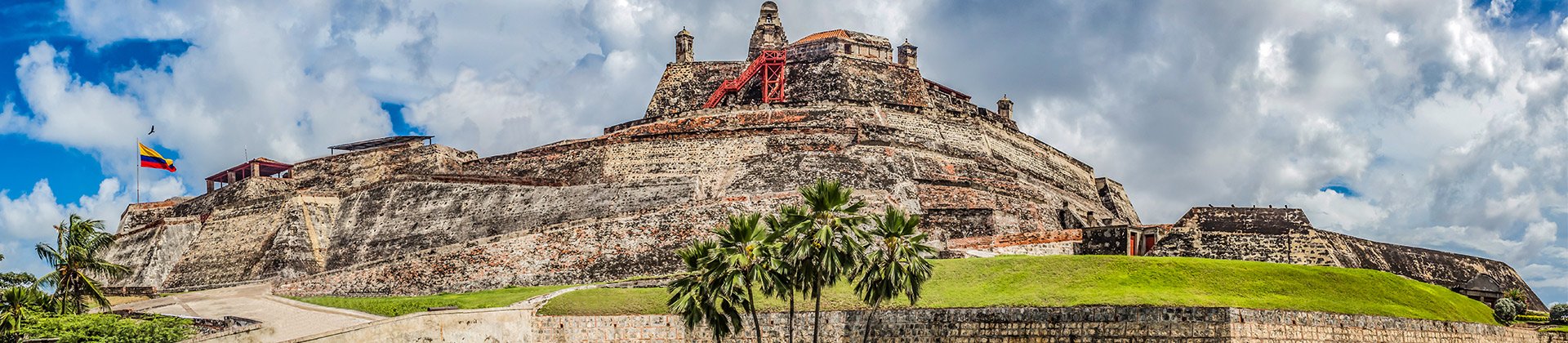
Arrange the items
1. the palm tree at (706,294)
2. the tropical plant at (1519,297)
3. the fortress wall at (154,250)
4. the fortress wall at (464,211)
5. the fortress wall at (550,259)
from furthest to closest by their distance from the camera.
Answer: the fortress wall at (154,250), the fortress wall at (464,211), the fortress wall at (550,259), the tropical plant at (1519,297), the palm tree at (706,294)

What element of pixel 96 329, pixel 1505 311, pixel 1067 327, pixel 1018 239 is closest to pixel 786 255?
pixel 1067 327

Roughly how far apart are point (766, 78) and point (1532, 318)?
100.0 feet

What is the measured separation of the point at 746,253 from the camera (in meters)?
32.9

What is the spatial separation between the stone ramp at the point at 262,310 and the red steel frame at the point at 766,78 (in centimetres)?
2059

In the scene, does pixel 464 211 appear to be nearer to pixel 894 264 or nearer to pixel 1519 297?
pixel 894 264

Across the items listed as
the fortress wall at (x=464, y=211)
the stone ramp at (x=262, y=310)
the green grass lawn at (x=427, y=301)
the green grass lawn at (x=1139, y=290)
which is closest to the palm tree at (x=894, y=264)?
the green grass lawn at (x=1139, y=290)

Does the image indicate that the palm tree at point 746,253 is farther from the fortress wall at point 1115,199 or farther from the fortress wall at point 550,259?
the fortress wall at point 1115,199

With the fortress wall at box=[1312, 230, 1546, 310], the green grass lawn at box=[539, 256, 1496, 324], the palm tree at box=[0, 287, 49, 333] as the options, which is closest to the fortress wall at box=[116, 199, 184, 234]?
the palm tree at box=[0, 287, 49, 333]

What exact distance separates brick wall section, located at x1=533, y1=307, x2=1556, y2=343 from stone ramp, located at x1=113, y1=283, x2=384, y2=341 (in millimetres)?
6307

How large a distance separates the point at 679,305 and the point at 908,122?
2851cm

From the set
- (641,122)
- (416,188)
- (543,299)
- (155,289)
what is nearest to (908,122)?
(641,122)

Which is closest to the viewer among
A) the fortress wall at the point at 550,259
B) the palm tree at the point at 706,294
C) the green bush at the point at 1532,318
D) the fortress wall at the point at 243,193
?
the palm tree at the point at 706,294

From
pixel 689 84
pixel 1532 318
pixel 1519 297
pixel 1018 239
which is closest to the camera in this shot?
pixel 1532 318

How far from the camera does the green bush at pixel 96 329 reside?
122 ft
